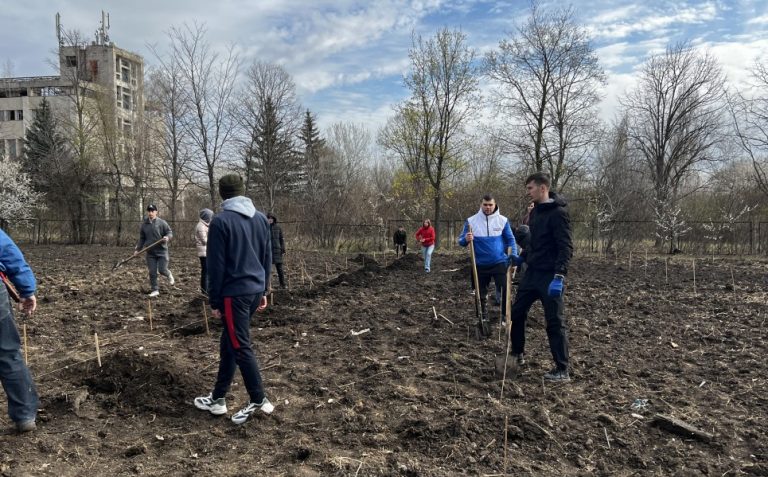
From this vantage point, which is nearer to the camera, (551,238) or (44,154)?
(551,238)

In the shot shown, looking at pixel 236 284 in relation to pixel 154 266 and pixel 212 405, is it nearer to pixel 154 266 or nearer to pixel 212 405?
pixel 212 405

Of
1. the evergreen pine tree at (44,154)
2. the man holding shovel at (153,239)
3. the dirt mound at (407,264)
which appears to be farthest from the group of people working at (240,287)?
the evergreen pine tree at (44,154)

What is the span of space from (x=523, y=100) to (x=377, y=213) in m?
9.94

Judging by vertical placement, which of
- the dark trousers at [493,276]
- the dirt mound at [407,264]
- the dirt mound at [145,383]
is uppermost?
the dark trousers at [493,276]

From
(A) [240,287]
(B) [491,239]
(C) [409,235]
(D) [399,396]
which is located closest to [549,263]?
(D) [399,396]

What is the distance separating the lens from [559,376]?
15.4ft

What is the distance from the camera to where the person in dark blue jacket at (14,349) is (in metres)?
3.55

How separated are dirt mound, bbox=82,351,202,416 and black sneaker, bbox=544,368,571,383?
3353 mm

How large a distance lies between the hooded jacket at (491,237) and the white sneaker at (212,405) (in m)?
3.87

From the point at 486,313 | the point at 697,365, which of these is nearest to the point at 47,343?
the point at 486,313

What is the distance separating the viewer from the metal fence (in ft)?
70.9

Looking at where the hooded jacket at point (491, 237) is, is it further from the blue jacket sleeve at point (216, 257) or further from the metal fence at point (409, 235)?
the metal fence at point (409, 235)

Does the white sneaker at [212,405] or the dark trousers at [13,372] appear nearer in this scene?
the dark trousers at [13,372]

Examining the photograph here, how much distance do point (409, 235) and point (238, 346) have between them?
2241cm
